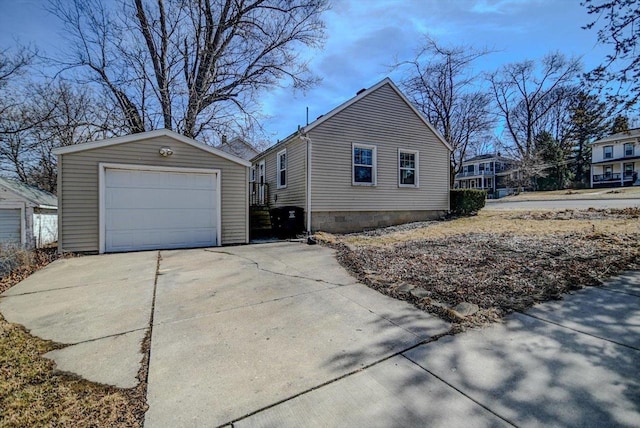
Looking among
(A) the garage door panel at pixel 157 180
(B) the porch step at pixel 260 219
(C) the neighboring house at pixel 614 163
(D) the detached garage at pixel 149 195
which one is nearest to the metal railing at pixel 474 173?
(C) the neighboring house at pixel 614 163

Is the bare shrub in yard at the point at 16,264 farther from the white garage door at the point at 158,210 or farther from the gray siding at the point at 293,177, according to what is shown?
the gray siding at the point at 293,177

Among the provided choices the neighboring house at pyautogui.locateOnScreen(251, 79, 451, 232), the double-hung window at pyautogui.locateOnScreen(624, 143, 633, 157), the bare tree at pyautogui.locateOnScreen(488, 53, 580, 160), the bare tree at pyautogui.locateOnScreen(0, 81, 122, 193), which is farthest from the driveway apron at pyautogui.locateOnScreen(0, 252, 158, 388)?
the double-hung window at pyautogui.locateOnScreen(624, 143, 633, 157)

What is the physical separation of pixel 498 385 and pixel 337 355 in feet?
3.99

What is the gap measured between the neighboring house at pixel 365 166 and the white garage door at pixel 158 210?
3481 millimetres

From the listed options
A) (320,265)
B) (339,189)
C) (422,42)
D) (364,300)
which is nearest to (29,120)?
(339,189)

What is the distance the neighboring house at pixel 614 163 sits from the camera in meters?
30.7

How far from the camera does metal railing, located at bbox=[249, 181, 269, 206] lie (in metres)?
14.7

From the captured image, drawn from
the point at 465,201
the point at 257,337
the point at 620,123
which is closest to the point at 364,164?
the point at 465,201

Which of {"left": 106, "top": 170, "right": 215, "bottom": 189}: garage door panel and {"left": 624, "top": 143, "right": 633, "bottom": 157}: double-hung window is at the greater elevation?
{"left": 624, "top": 143, "right": 633, "bottom": 157}: double-hung window

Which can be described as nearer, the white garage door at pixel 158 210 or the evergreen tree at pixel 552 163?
the white garage door at pixel 158 210

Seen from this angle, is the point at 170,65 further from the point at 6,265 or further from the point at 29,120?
the point at 6,265

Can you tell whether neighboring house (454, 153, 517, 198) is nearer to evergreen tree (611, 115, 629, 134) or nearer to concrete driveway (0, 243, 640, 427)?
evergreen tree (611, 115, 629, 134)

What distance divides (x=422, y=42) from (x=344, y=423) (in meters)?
21.2

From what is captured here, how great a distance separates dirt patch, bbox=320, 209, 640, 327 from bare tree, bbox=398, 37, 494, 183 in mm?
13088
